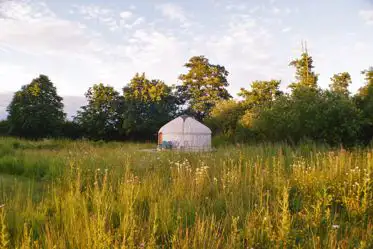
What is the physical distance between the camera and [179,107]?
28.9 m

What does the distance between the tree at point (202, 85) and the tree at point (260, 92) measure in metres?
5.25

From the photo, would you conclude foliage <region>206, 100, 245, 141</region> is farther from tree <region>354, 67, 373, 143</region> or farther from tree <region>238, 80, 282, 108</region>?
tree <region>354, 67, 373, 143</region>

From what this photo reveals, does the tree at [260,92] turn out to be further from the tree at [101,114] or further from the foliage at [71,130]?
the foliage at [71,130]

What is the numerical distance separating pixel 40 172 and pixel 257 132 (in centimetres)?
1200

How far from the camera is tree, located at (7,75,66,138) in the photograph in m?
23.0

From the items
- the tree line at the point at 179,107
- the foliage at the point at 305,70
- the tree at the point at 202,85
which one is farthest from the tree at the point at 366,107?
the tree at the point at 202,85

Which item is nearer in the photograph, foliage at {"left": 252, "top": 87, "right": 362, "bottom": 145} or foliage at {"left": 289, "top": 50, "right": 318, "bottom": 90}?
foliage at {"left": 252, "top": 87, "right": 362, "bottom": 145}

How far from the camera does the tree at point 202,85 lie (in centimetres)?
2759

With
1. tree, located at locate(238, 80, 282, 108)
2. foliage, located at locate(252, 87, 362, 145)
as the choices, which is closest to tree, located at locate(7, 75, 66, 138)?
tree, located at locate(238, 80, 282, 108)

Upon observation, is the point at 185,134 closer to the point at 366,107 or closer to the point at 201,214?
the point at 366,107

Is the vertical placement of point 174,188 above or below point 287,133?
below

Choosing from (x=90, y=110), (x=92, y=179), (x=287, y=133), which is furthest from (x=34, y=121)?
(x=92, y=179)

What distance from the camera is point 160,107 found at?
2603 centimetres

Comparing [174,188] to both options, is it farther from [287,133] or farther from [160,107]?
[160,107]
